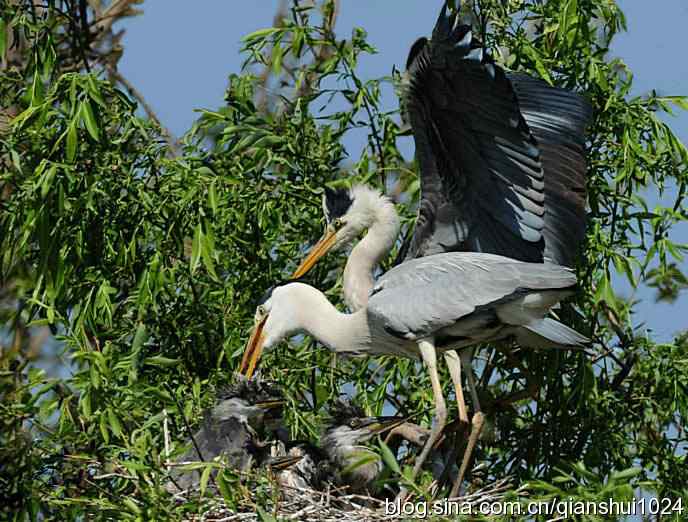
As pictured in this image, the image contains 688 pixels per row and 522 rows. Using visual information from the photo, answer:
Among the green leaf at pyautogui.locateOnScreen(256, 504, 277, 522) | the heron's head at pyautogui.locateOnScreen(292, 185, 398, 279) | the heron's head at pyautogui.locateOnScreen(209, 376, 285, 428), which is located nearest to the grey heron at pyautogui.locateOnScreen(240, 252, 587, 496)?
the heron's head at pyautogui.locateOnScreen(292, 185, 398, 279)

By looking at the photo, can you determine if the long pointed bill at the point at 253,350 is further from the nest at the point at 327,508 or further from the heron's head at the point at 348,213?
the nest at the point at 327,508

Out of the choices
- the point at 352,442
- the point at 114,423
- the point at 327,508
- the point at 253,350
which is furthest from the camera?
the point at 253,350

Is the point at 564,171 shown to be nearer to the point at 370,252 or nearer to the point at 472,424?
the point at 370,252

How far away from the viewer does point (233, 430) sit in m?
6.38

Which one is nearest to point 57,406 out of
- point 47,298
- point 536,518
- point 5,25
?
point 47,298

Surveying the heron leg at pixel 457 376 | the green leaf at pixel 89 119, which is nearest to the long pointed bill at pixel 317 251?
the heron leg at pixel 457 376

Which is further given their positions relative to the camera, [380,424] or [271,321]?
[271,321]

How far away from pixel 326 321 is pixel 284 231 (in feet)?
1.59

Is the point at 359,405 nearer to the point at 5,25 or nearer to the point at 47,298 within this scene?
the point at 47,298

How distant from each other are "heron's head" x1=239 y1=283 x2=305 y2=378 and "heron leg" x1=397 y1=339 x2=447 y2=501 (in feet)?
2.17

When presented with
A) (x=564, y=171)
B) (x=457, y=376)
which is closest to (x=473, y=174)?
(x=564, y=171)

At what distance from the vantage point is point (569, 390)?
690 centimetres

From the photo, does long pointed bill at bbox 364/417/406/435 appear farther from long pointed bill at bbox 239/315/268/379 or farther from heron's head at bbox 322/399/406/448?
long pointed bill at bbox 239/315/268/379

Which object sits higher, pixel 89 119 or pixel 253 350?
pixel 89 119
